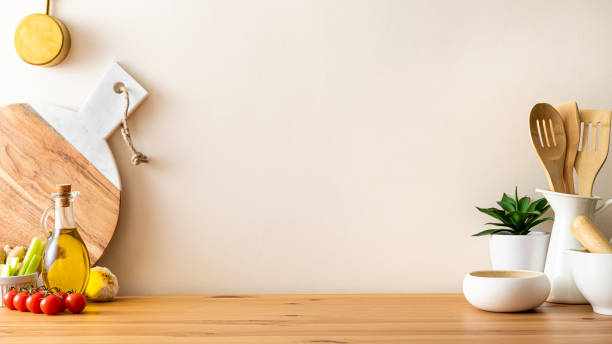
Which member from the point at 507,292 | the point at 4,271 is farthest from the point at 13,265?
the point at 507,292

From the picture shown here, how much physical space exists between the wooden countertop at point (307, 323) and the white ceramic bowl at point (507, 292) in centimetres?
2

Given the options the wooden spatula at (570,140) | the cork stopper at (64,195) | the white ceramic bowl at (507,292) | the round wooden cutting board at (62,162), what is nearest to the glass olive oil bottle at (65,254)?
the cork stopper at (64,195)

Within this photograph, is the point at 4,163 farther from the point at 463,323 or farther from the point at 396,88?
the point at 463,323

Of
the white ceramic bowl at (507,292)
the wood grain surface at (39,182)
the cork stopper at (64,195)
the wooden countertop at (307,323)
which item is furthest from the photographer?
the wood grain surface at (39,182)

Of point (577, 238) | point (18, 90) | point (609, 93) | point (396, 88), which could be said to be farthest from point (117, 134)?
point (609, 93)

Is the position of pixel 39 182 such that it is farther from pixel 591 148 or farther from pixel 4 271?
pixel 591 148

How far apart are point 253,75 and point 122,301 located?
1.71 feet

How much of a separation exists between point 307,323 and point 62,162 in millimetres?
622

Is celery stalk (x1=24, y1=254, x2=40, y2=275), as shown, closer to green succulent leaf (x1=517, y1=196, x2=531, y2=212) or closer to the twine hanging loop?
the twine hanging loop

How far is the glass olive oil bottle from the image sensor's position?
3.40ft

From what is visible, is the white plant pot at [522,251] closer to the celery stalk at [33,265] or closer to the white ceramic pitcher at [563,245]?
the white ceramic pitcher at [563,245]

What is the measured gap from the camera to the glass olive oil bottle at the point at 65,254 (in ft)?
3.40

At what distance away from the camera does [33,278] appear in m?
1.08

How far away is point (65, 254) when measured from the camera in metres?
1.04
